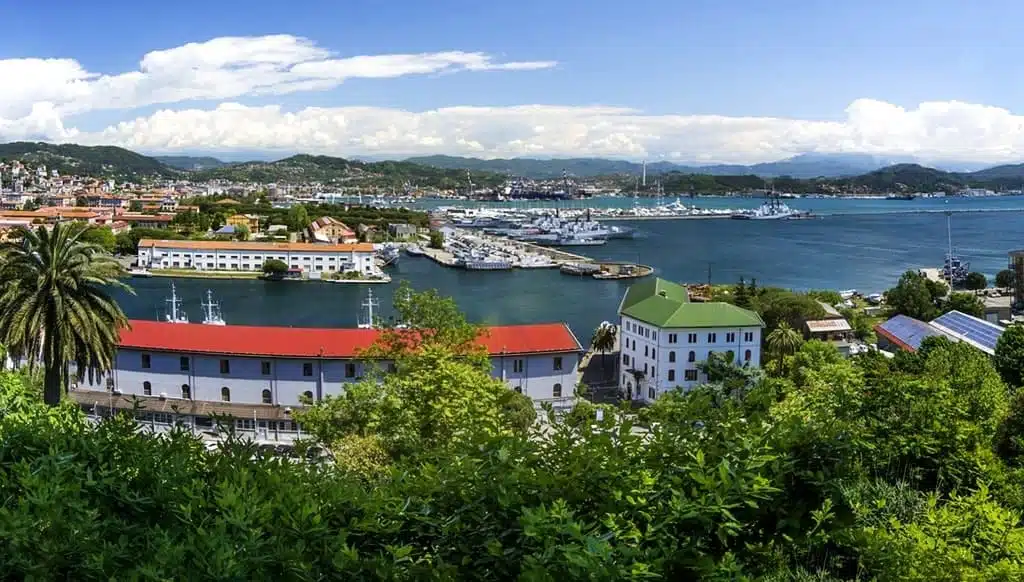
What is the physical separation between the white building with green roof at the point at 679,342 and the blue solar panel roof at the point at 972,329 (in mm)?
3683

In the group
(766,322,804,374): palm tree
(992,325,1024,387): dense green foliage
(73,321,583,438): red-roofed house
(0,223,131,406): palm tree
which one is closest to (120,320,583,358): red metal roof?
(73,321,583,438): red-roofed house

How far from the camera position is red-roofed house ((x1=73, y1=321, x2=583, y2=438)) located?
12047mm

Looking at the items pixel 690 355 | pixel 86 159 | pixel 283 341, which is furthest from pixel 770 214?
pixel 86 159

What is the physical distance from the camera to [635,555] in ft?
6.42

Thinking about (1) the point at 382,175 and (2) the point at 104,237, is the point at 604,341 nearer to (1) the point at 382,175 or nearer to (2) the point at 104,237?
(2) the point at 104,237

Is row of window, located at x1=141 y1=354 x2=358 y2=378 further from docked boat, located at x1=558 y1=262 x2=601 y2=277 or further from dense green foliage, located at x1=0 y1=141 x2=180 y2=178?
dense green foliage, located at x1=0 y1=141 x2=180 y2=178

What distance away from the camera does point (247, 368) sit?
12.2m

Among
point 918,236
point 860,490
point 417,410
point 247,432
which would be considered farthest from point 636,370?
point 918,236

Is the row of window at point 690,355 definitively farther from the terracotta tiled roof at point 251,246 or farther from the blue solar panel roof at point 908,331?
the terracotta tiled roof at point 251,246

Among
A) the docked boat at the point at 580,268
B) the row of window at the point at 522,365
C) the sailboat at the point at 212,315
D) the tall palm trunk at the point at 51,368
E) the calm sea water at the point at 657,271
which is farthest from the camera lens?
the docked boat at the point at 580,268

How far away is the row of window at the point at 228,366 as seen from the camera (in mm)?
12172

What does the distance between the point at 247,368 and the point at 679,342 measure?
7343 mm

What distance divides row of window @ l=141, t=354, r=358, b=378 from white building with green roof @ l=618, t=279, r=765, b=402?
5.28 m

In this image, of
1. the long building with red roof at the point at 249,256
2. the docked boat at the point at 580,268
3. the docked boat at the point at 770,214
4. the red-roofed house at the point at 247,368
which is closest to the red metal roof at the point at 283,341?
the red-roofed house at the point at 247,368
